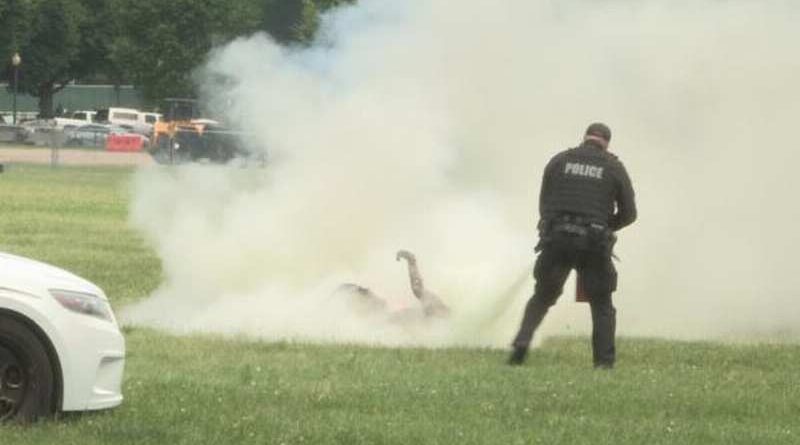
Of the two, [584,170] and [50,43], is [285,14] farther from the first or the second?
[50,43]

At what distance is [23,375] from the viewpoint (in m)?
9.91

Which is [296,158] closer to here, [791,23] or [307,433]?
[791,23]

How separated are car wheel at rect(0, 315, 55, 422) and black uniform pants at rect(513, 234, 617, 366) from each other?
15.1 ft

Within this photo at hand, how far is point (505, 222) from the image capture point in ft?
57.2

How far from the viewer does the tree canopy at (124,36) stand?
2534 inches

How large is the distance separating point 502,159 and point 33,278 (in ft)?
28.9

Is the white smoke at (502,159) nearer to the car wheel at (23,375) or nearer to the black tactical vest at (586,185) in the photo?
the black tactical vest at (586,185)

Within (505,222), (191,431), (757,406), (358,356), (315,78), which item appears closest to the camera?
(191,431)

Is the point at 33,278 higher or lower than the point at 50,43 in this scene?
lower

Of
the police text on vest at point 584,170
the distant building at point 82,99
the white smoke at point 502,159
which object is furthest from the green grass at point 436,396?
the distant building at point 82,99

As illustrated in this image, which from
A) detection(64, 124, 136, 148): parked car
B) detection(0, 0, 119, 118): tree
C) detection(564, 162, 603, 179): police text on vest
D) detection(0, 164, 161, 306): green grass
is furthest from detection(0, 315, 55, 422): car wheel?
detection(0, 0, 119, 118): tree

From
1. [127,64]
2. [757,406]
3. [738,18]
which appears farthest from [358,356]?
[127,64]

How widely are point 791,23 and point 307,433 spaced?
9640 mm

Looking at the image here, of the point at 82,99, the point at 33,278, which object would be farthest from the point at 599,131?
the point at 82,99
